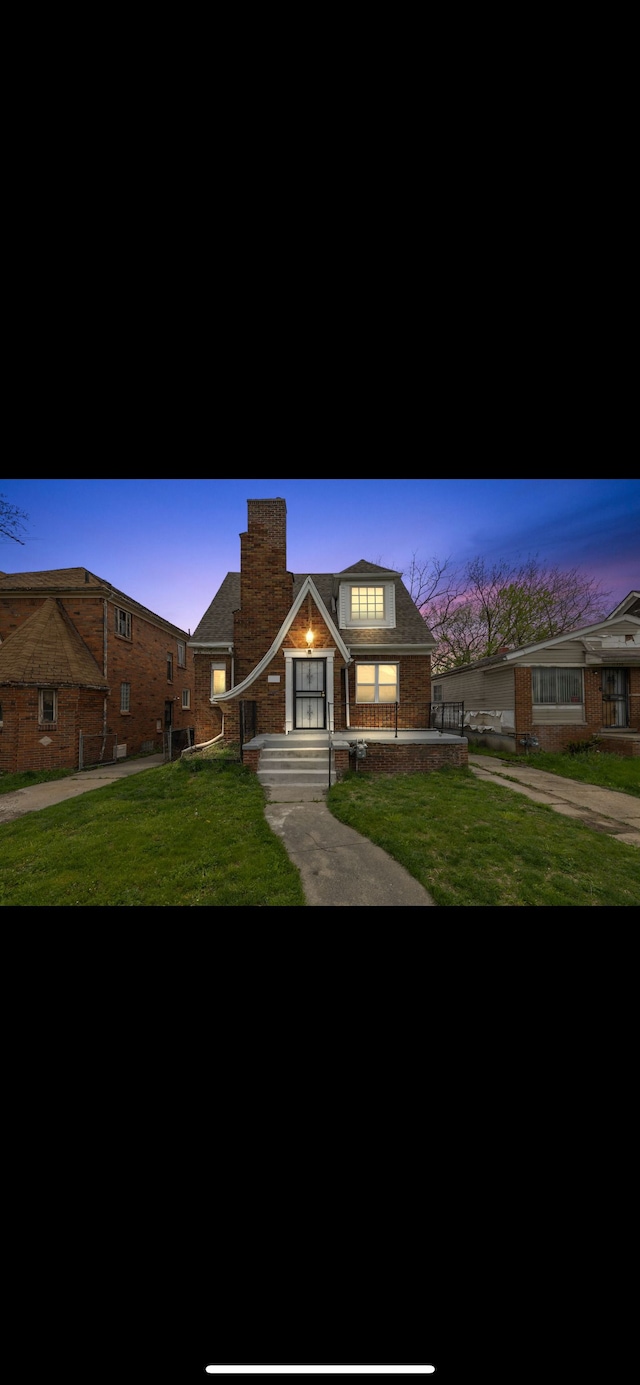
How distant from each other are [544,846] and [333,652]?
222 inches

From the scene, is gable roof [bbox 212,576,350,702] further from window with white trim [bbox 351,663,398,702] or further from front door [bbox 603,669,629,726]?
front door [bbox 603,669,629,726]

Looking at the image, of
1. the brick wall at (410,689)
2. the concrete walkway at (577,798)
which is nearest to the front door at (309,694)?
the brick wall at (410,689)

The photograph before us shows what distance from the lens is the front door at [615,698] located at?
464 inches

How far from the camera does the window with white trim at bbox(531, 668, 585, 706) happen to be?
38.9 ft

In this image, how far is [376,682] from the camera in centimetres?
1019

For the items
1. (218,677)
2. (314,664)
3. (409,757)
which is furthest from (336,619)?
(409,757)

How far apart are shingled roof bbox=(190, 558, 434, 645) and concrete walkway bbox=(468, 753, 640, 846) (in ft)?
12.0

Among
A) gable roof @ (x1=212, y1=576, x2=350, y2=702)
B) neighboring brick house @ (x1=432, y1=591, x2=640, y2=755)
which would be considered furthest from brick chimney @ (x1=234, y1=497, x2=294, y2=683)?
neighboring brick house @ (x1=432, y1=591, x2=640, y2=755)

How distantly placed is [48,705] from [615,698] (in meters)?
15.6

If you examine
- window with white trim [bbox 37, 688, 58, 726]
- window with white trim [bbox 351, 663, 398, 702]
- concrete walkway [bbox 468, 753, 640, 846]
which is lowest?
concrete walkway [bbox 468, 753, 640, 846]

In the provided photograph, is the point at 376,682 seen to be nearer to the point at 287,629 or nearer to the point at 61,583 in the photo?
the point at 287,629

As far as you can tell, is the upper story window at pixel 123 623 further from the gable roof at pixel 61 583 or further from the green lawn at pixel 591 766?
the green lawn at pixel 591 766
